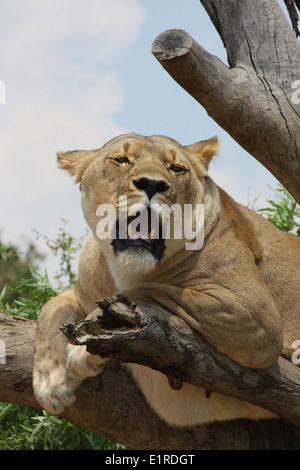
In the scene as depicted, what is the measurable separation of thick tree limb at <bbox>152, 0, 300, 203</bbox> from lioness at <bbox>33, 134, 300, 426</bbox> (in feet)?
1.06

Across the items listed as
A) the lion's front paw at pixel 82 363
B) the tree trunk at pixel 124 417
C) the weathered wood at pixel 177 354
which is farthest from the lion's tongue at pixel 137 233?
the tree trunk at pixel 124 417

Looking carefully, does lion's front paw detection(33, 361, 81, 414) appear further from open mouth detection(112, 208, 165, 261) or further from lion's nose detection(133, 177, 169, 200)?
lion's nose detection(133, 177, 169, 200)

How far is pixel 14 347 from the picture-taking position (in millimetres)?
4215

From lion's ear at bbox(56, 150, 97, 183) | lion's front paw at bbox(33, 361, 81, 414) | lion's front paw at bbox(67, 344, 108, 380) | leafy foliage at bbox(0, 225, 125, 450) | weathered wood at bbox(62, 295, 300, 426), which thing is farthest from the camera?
leafy foliage at bbox(0, 225, 125, 450)

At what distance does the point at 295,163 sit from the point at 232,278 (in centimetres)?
74

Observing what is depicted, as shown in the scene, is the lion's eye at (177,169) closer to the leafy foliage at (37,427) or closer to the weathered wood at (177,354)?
the weathered wood at (177,354)

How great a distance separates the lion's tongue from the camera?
3.49 meters

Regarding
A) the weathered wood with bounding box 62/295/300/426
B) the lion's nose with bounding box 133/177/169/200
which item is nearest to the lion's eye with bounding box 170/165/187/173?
the lion's nose with bounding box 133/177/169/200

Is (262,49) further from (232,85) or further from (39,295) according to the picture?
(39,295)

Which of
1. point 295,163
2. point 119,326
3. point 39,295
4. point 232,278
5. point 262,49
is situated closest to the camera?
point 119,326

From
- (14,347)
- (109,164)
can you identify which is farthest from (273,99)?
(14,347)
